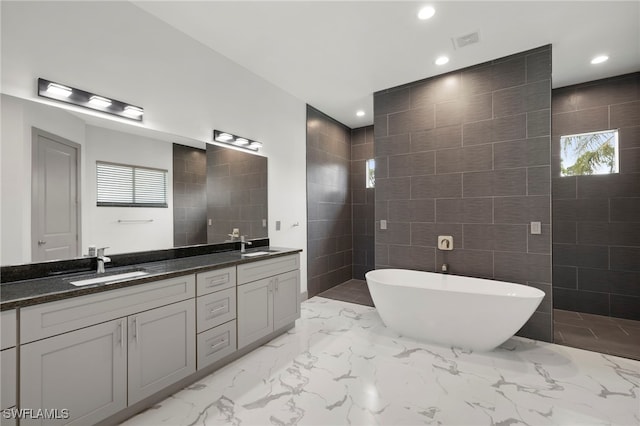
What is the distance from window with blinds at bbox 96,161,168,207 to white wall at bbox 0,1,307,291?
414mm

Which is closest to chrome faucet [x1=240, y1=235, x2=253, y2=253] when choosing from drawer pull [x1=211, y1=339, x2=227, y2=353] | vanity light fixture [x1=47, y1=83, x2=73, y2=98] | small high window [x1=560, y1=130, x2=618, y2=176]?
drawer pull [x1=211, y1=339, x2=227, y2=353]

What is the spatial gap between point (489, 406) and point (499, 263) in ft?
5.19

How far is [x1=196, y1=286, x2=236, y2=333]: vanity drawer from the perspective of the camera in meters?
2.18

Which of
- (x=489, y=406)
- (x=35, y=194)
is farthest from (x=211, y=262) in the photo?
(x=489, y=406)

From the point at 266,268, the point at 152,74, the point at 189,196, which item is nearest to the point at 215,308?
the point at 266,268

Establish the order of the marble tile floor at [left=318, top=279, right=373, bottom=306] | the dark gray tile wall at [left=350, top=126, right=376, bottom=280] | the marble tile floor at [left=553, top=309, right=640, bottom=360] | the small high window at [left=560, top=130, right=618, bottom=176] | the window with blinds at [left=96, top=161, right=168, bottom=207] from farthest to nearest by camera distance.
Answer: the dark gray tile wall at [left=350, top=126, right=376, bottom=280], the marble tile floor at [left=318, top=279, right=373, bottom=306], the small high window at [left=560, top=130, right=618, bottom=176], the marble tile floor at [left=553, top=309, right=640, bottom=360], the window with blinds at [left=96, top=161, right=168, bottom=207]

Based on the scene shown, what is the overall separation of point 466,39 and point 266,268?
2884 mm

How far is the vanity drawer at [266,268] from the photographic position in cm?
255

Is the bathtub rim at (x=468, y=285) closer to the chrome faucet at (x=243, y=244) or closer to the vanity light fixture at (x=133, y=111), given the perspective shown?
the chrome faucet at (x=243, y=244)

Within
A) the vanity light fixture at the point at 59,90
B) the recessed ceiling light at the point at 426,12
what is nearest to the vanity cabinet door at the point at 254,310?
the vanity light fixture at the point at 59,90

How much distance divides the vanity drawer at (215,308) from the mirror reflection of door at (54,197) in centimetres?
94

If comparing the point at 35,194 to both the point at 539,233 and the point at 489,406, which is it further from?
the point at 539,233

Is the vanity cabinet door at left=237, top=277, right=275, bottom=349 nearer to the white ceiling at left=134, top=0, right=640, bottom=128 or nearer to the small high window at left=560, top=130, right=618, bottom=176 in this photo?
the white ceiling at left=134, top=0, right=640, bottom=128

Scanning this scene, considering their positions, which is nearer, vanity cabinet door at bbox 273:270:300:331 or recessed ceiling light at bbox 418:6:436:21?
recessed ceiling light at bbox 418:6:436:21
